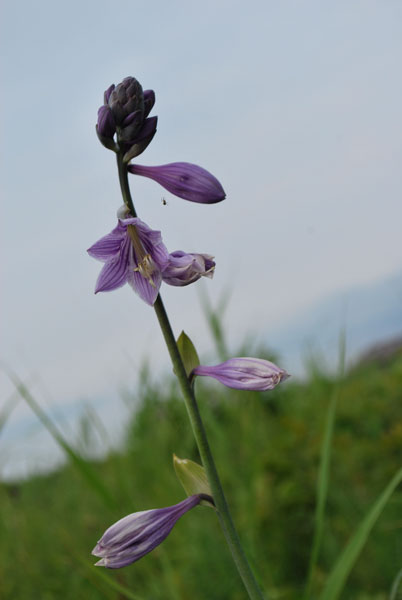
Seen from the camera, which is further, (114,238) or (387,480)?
(387,480)

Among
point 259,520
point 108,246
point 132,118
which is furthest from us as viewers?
point 259,520

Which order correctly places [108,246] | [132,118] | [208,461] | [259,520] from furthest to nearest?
1. [259,520]
2. [108,246]
3. [132,118]
4. [208,461]

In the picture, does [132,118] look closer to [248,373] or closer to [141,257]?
[141,257]

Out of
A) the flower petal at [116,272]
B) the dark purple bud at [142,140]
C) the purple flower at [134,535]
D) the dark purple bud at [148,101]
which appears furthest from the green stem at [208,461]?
the dark purple bud at [148,101]

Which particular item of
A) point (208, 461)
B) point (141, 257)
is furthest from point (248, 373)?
point (141, 257)

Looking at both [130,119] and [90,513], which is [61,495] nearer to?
[90,513]

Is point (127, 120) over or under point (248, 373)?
over

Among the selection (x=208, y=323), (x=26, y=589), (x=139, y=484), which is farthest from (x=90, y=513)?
(x=208, y=323)
